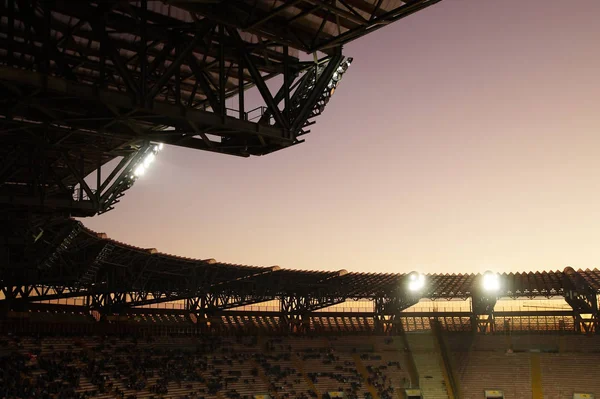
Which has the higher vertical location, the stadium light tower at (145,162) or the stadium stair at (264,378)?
the stadium light tower at (145,162)

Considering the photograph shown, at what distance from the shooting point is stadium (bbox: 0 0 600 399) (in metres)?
11.4

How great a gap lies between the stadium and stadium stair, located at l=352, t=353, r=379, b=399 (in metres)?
0.18

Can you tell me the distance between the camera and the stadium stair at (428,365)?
5172 cm

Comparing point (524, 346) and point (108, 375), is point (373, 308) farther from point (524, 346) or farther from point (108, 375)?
point (108, 375)

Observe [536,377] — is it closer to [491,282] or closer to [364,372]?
[491,282]

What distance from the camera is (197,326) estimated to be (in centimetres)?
5650

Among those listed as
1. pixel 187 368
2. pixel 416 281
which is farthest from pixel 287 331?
pixel 187 368

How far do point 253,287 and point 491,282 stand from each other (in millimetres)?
20877

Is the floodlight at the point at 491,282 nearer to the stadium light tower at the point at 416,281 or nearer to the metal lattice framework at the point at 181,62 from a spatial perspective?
the stadium light tower at the point at 416,281

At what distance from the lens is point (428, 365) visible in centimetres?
5569

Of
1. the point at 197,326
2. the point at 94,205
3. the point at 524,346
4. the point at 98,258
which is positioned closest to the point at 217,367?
the point at 197,326

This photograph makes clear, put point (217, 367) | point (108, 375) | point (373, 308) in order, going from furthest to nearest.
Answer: point (373, 308) < point (217, 367) < point (108, 375)

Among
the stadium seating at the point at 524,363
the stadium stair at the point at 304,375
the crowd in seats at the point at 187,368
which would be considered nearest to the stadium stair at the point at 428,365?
the stadium seating at the point at 524,363

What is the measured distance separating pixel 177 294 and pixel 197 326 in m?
3.53
